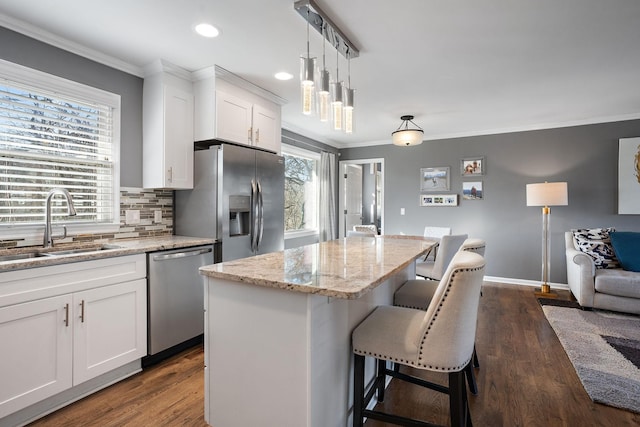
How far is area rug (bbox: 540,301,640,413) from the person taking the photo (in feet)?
6.63

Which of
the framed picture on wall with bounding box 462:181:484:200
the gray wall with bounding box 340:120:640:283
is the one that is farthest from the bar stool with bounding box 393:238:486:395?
the framed picture on wall with bounding box 462:181:484:200

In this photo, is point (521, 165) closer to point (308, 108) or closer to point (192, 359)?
point (308, 108)

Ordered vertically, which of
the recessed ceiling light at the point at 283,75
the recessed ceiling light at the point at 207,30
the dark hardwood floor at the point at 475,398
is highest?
the recessed ceiling light at the point at 283,75

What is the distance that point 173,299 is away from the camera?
249 cm

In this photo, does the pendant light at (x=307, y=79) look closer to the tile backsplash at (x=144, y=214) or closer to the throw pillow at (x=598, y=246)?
the tile backsplash at (x=144, y=214)

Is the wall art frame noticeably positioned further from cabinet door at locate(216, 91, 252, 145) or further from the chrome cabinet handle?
the chrome cabinet handle

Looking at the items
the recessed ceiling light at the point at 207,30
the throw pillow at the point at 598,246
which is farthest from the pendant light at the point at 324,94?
the throw pillow at the point at 598,246

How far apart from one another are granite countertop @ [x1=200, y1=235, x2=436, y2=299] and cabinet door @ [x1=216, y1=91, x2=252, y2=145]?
1586 millimetres

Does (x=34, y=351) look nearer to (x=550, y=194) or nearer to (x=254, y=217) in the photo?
(x=254, y=217)

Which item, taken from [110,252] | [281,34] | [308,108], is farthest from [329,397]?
[281,34]

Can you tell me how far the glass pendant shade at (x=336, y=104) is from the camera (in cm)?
202

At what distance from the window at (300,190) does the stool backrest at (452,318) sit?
3.71 metres

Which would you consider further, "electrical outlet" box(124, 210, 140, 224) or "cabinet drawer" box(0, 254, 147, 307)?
"electrical outlet" box(124, 210, 140, 224)

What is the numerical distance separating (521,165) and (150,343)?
17.0ft
